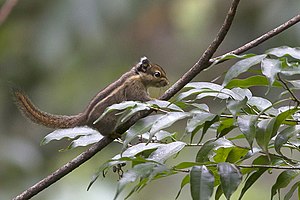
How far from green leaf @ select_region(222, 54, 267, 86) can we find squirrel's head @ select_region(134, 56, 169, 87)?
1.18 m

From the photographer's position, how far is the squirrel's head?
2895 millimetres

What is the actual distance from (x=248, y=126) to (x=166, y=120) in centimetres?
19

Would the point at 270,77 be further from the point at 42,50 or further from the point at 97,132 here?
the point at 42,50

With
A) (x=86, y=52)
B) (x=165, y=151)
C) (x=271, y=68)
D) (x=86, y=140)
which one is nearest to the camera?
(x=271, y=68)

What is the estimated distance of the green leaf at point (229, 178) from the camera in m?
1.56

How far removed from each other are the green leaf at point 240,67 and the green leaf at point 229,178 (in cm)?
18

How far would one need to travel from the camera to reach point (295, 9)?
14.5 ft

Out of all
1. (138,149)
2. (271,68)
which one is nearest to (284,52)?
(271,68)

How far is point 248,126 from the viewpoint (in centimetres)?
166

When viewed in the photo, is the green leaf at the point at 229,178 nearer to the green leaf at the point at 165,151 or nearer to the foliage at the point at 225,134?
the foliage at the point at 225,134

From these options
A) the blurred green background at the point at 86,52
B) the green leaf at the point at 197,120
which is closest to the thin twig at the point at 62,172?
the green leaf at the point at 197,120

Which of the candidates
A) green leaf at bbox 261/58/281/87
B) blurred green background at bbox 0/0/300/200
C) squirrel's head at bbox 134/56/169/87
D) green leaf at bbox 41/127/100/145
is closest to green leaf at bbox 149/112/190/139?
green leaf at bbox 261/58/281/87

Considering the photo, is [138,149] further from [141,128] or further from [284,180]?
[284,180]

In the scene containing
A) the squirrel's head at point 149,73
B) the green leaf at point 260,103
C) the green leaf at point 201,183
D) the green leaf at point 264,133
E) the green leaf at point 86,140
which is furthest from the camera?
the squirrel's head at point 149,73
